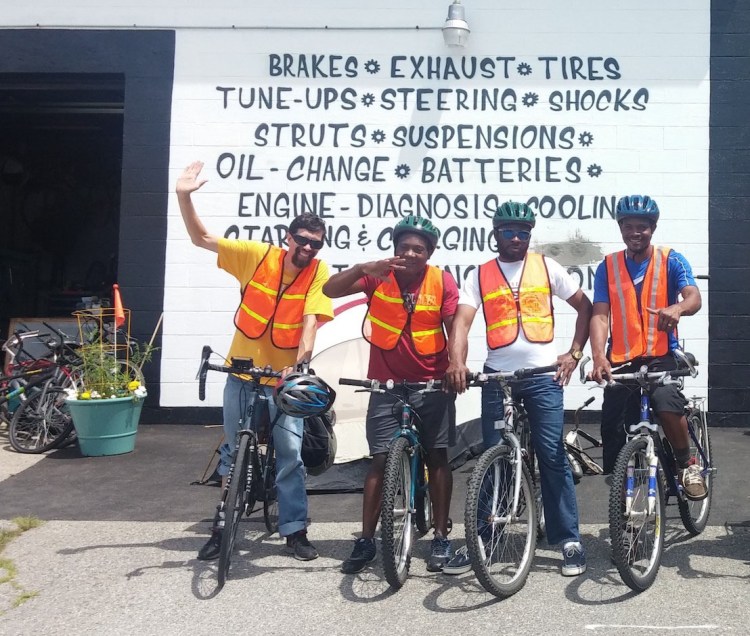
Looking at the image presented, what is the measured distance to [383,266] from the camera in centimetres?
418

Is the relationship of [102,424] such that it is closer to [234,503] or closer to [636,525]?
[234,503]

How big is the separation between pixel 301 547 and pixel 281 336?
1.20 metres

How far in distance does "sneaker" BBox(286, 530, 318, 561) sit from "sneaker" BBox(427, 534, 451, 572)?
2.16ft

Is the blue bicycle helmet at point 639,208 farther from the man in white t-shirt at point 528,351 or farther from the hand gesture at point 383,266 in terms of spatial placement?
the hand gesture at point 383,266

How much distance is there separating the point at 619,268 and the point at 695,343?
4.34 meters

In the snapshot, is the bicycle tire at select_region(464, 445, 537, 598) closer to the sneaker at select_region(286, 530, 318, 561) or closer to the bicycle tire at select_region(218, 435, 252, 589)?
the sneaker at select_region(286, 530, 318, 561)

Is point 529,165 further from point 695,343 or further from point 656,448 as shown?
point 656,448

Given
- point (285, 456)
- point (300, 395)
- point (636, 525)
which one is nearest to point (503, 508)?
point (636, 525)

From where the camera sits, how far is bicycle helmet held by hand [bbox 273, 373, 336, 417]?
168 inches

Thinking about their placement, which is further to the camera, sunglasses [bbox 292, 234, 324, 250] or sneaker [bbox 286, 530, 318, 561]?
sunglasses [bbox 292, 234, 324, 250]

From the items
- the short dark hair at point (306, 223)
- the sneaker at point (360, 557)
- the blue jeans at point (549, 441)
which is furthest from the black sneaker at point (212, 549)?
the short dark hair at point (306, 223)

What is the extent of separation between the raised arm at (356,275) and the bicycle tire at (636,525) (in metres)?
1.48

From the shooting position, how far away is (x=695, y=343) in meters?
8.52

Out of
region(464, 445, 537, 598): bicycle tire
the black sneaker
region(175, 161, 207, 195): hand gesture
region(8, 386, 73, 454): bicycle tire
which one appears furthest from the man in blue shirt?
region(8, 386, 73, 454): bicycle tire
